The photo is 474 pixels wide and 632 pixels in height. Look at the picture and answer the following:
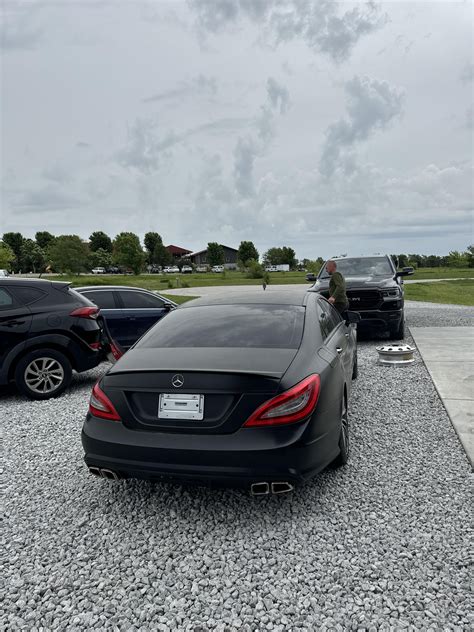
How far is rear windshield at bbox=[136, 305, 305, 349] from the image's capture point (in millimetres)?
3482

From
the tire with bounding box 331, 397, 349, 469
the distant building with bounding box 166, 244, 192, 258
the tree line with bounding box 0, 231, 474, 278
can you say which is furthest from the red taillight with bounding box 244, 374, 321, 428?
the distant building with bounding box 166, 244, 192, 258

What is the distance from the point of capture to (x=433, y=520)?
3061mm

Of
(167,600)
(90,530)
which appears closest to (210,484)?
(167,600)

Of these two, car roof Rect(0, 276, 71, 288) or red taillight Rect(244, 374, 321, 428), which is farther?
car roof Rect(0, 276, 71, 288)

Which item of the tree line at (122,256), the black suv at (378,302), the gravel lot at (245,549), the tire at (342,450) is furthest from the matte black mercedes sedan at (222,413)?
the tree line at (122,256)

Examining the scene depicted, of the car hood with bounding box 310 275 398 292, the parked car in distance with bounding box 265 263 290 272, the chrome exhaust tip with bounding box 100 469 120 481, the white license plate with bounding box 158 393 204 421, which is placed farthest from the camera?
the parked car in distance with bounding box 265 263 290 272

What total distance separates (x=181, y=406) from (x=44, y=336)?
3864 mm

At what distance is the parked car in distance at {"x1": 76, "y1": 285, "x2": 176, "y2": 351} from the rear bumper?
544 centimetres

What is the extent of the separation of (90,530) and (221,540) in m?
0.88

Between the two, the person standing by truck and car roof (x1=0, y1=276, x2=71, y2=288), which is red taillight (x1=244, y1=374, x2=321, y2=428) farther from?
the person standing by truck

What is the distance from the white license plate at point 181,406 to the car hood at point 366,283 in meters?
7.11

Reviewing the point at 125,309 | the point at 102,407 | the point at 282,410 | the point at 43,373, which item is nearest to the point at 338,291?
the point at 125,309

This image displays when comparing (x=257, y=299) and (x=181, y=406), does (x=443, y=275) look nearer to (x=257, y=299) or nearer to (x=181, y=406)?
(x=257, y=299)

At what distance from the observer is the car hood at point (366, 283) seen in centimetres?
948
